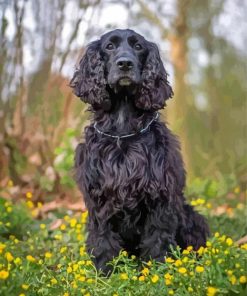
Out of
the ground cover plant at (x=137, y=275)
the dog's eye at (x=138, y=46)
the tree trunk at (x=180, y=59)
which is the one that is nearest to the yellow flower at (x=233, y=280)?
the ground cover plant at (x=137, y=275)

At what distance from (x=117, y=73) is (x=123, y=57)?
11 cm

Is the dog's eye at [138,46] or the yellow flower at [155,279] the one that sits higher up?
the dog's eye at [138,46]

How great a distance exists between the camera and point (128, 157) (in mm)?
4160

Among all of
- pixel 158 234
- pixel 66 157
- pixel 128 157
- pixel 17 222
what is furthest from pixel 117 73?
pixel 66 157

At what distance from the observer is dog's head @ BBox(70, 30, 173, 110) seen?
4.18 m

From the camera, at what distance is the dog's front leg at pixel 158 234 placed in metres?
4.14

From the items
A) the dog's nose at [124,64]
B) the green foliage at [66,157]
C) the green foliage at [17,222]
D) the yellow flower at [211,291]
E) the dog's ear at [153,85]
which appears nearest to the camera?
the yellow flower at [211,291]

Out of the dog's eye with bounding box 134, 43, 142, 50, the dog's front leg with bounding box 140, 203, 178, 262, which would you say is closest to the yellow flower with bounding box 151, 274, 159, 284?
the dog's front leg with bounding box 140, 203, 178, 262

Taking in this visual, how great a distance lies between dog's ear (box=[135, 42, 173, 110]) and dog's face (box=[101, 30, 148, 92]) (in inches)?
2.0

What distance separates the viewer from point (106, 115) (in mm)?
4332

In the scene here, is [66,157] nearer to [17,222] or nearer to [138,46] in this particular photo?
[17,222]

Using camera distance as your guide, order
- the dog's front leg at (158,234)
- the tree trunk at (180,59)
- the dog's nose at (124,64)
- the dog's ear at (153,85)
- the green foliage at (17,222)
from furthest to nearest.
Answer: the tree trunk at (180,59) < the green foliage at (17,222) < the dog's ear at (153,85) < the dog's front leg at (158,234) < the dog's nose at (124,64)

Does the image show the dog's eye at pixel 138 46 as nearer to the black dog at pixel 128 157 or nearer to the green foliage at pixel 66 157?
the black dog at pixel 128 157

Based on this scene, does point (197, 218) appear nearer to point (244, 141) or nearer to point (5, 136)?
point (5, 136)
